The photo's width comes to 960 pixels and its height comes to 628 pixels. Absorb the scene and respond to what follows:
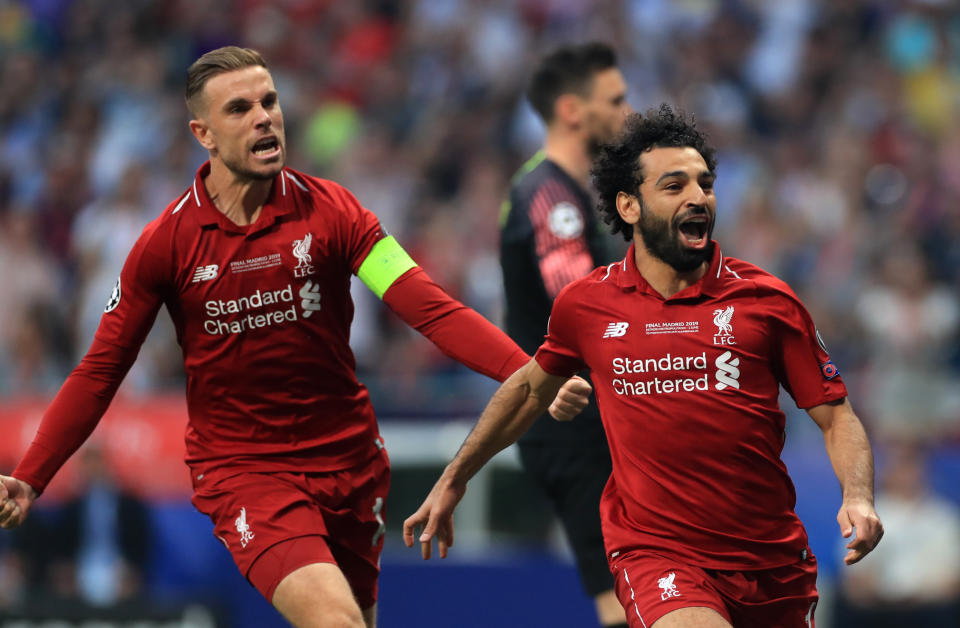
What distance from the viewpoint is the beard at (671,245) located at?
5.21 m

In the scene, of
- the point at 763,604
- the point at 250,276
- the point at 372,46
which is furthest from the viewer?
the point at 372,46

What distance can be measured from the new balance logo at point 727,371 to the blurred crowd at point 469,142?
5459 mm

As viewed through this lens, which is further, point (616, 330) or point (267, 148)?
point (267, 148)

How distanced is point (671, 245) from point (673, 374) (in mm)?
448

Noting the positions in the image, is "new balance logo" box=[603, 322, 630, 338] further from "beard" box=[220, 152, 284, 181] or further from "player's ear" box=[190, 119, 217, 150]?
"player's ear" box=[190, 119, 217, 150]

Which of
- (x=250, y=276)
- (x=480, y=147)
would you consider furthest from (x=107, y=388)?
(x=480, y=147)

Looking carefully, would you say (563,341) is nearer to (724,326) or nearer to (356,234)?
(724,326)

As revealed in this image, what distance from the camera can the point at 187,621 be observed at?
10031 millimetres

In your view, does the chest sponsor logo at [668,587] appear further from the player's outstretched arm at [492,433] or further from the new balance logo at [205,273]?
the new balance logo at [205,273]

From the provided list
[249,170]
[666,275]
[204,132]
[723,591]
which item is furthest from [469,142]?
[723,591]

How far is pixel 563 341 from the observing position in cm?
541

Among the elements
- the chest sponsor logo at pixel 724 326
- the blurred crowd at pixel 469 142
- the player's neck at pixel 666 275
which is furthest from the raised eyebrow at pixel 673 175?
the blurred crowd at pixel 469 142

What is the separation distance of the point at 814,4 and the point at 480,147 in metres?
3.46

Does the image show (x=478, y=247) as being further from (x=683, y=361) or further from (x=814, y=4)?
(x=683, y=361)
